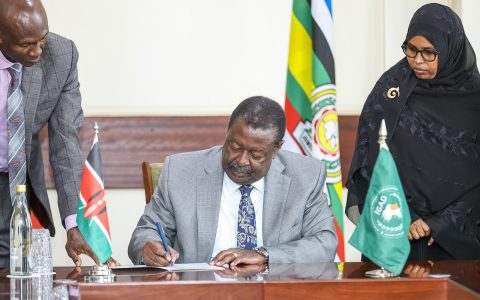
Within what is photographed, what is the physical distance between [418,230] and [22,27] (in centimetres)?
161

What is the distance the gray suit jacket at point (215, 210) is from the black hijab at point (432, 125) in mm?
325

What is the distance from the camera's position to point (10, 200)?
329 cm

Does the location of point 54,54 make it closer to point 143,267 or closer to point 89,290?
point 143,267

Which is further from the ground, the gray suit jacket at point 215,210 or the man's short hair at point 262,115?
the man's short hair at point 262,115

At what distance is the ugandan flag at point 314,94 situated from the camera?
15.7 ft

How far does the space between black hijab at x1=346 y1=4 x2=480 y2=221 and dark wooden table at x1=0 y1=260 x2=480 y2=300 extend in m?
0.80

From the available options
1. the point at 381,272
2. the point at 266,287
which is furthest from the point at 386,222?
the point at 266,287

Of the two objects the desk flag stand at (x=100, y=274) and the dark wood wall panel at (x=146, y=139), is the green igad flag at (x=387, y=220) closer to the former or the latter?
the desk flag stand at (x=100, y=274)

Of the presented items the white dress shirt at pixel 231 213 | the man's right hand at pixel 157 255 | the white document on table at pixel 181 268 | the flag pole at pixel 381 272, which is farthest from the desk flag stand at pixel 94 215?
the flag pole at pixel 381 272

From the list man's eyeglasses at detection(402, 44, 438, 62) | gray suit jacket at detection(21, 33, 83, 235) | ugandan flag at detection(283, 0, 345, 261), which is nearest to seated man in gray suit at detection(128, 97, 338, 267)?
gray suit jacket at detection(21, 33, 83, 235)

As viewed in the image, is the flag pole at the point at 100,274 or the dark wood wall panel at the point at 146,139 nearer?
the flag pole at the point at 100,274

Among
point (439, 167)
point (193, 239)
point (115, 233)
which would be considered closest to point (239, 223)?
point (193, 239)

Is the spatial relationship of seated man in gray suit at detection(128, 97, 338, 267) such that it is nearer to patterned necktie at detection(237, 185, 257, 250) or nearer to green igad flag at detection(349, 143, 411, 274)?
patterned necktie at detection(237, 185, 257, 250)

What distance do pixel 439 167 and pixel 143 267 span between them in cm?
128
